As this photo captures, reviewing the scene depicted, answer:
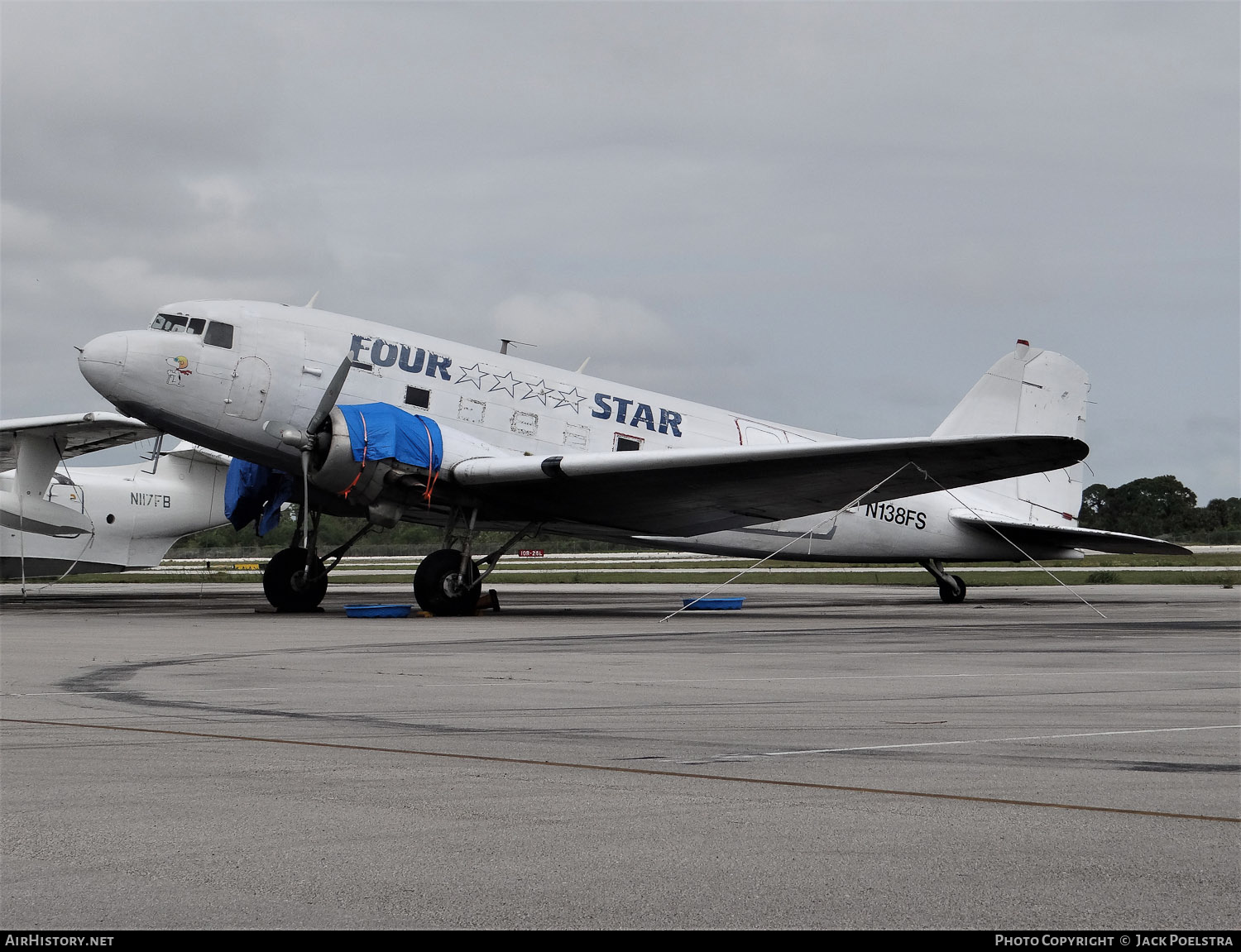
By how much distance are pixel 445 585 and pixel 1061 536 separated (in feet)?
45.2

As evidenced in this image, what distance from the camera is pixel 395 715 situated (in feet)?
25.1

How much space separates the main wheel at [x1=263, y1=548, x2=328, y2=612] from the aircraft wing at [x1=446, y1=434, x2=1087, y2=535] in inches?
156

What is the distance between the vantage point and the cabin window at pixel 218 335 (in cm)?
1973

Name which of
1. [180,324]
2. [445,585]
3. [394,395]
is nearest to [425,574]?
[445,585]

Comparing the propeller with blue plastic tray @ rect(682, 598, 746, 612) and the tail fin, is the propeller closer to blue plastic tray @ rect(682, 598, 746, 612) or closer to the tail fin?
blue plastic tray @ rect(682, 598, 746, 612)

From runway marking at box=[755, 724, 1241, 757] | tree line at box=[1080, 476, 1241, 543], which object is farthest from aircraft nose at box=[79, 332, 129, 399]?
tree line at box=[1080, 476, 1241, 543]

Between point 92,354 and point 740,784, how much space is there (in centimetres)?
1703

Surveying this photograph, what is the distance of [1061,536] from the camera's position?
25797 mm

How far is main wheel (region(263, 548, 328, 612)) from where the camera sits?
75.0ft

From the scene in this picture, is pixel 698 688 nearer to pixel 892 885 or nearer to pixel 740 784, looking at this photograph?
pixel 740 784

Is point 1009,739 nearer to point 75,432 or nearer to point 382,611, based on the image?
point 382,611

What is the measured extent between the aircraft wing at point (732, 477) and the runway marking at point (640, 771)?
41.1ft

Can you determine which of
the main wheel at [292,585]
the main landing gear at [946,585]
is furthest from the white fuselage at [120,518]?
the main landing gear at [946,585]
